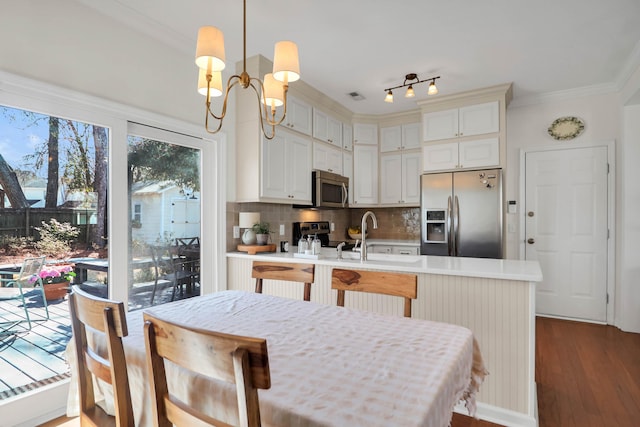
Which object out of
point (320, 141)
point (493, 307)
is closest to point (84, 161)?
point (320, 141)

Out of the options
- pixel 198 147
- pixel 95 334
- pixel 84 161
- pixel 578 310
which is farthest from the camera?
pixel 578 310

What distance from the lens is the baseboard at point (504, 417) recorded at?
6.27 feet

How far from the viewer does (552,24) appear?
2498 mm

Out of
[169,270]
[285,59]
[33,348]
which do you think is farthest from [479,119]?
[33,348]

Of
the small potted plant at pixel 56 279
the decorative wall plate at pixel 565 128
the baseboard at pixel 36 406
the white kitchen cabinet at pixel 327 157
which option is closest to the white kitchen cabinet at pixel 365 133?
the white kitchen cabinet at pixel 327 157

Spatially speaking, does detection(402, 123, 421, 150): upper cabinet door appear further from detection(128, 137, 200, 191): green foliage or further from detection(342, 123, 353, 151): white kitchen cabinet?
detection(128, 137, 200, 191): green foliage

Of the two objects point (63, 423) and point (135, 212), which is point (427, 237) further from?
point (63, 423)

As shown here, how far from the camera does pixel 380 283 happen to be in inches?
68.3

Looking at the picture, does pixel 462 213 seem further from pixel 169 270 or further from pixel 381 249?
pixel 169 270

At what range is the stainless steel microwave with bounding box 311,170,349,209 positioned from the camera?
3793 millimetres

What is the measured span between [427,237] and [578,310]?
6.16 feet

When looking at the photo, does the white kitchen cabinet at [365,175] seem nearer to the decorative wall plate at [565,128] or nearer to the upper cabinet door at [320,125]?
the upper cabinet door at [320,125]

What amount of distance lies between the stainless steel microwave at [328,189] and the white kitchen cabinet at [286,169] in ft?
0.29

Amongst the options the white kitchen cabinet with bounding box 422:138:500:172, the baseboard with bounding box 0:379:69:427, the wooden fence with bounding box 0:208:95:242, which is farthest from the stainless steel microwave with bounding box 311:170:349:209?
the baseboard with bounding box 0:379:69:427
